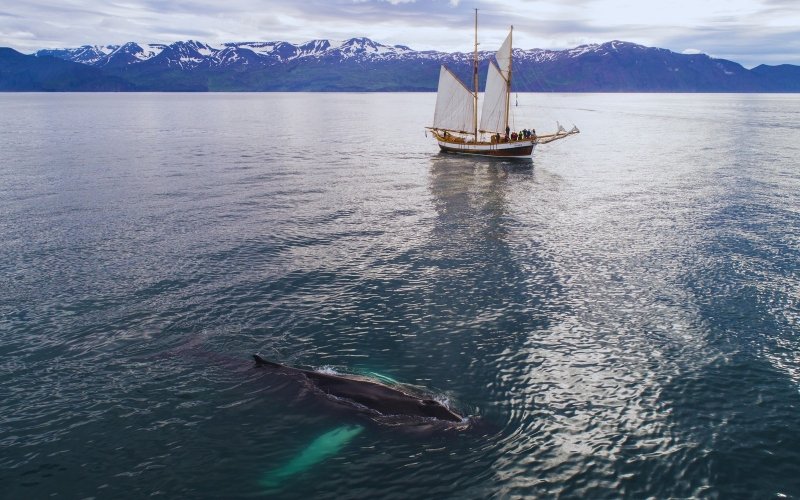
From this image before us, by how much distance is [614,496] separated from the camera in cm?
2248

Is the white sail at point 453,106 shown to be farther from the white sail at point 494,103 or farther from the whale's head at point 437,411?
the whale's head at point 437,411

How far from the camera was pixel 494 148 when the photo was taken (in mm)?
126062

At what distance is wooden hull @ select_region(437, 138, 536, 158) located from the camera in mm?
122688

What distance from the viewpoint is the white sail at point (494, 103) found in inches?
4847

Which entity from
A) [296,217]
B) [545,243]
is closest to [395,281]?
[545,243]

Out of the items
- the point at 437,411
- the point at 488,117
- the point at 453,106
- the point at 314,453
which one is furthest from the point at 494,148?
the point at 314,453

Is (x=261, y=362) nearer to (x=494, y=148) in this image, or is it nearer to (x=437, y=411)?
Answer: (x=437, y=411)

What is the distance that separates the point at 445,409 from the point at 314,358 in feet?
32.0

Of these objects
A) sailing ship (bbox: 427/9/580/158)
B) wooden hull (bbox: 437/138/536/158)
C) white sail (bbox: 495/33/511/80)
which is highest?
→ white sail (bbox: 495/33/511/80)

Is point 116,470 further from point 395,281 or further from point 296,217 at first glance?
point 296,217

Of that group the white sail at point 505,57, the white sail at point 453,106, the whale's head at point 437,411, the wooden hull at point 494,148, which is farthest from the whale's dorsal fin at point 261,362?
the white sail at point 453,106

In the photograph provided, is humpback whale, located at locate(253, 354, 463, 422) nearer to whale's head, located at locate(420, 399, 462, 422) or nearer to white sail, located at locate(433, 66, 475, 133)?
whale's head, located at locate(420, 399, 462, 422)

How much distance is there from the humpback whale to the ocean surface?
0.78m

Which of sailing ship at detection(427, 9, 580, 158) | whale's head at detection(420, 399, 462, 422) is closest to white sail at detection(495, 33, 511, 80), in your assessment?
sailing ship at detection(427, 9, 580, 158)
